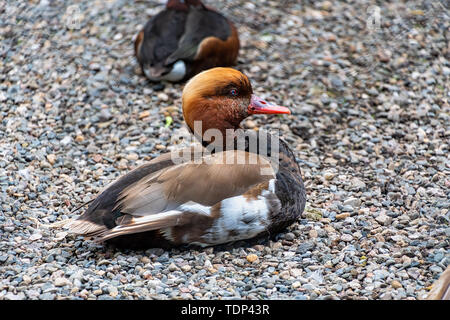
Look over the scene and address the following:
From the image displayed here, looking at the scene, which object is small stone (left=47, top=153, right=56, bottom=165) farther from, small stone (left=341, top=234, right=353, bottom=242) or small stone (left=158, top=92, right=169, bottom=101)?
small stone (left=341, top=234, right=353, bottom=242)

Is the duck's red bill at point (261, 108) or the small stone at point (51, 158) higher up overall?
the duck's red bill at point (261, 108)

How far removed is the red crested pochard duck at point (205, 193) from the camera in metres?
4.43

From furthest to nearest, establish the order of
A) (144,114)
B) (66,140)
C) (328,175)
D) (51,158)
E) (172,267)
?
(144,114)
(66,140)
(51,158)
(328,175)
(172,267)

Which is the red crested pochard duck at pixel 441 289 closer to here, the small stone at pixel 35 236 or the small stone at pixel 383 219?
the small stone at pixel 383 219

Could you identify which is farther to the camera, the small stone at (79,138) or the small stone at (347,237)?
the small stone at (79,138)

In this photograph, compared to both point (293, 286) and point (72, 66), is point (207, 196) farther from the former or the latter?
Result: point (72, 66)

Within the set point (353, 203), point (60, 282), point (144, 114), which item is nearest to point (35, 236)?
point (60, 282)

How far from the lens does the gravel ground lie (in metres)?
4.34

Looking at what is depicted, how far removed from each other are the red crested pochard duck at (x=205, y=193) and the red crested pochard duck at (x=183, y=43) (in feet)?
6.31

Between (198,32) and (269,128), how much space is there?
132 cm

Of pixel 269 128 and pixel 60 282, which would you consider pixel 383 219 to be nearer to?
pixel 269 128

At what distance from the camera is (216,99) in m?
4.88

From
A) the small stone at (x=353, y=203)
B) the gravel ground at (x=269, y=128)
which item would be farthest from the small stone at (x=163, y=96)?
the small stone at (x=353, y=203)

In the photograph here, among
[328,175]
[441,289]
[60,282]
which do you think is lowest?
[328,175]
